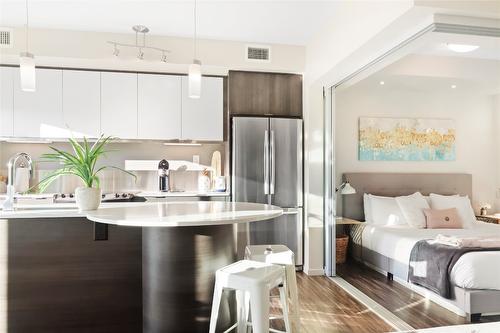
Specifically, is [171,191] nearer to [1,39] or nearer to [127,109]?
[127,109]

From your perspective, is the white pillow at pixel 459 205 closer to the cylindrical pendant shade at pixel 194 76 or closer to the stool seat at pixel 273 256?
the stool seat at pixel 273 256

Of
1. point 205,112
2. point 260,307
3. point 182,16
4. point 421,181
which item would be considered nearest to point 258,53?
point 205,112

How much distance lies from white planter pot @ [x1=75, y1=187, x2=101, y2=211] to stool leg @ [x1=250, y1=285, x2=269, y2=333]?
130 centimetres

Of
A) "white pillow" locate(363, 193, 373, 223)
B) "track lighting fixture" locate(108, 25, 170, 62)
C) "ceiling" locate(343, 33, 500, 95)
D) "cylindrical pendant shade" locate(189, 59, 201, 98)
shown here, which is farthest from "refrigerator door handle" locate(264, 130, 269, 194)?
"cylindrical pendant shade" locate(189, 59, 201, 98)

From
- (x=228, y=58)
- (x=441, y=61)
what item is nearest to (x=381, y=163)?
(x=441, y=61)

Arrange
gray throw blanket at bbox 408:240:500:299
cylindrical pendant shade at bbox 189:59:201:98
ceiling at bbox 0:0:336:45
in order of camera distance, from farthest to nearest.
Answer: ceiling at bbox 0:0:336:45 < gray throw blanket at bbox 408:240:500:299 < cylindrical pendant shade at bbox 189:59:201:98

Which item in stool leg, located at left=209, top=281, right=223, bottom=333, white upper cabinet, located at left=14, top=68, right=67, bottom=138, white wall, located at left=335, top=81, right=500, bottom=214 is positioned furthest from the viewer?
white upper cabinet, located at left=14, top=68, right=67, bottom=138

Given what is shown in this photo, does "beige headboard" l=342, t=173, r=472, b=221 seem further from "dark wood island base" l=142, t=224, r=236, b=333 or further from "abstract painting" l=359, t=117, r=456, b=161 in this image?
"dark wood island base" l=142, t=224, r=236, b=333

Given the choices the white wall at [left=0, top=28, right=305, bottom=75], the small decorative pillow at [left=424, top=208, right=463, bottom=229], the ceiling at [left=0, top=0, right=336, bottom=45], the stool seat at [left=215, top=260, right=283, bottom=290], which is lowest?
the stool seat at [left=215, top=260, right=283, bottom=290]

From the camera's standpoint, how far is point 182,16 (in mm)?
3447

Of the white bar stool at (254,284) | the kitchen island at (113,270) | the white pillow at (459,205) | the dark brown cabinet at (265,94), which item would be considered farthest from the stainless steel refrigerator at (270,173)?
the white bar stool at (254,284)

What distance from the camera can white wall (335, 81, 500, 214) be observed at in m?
3.39

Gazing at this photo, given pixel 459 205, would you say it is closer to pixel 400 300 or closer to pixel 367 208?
pixel 367 208

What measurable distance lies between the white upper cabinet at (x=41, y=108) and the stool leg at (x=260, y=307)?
10.9 ft
